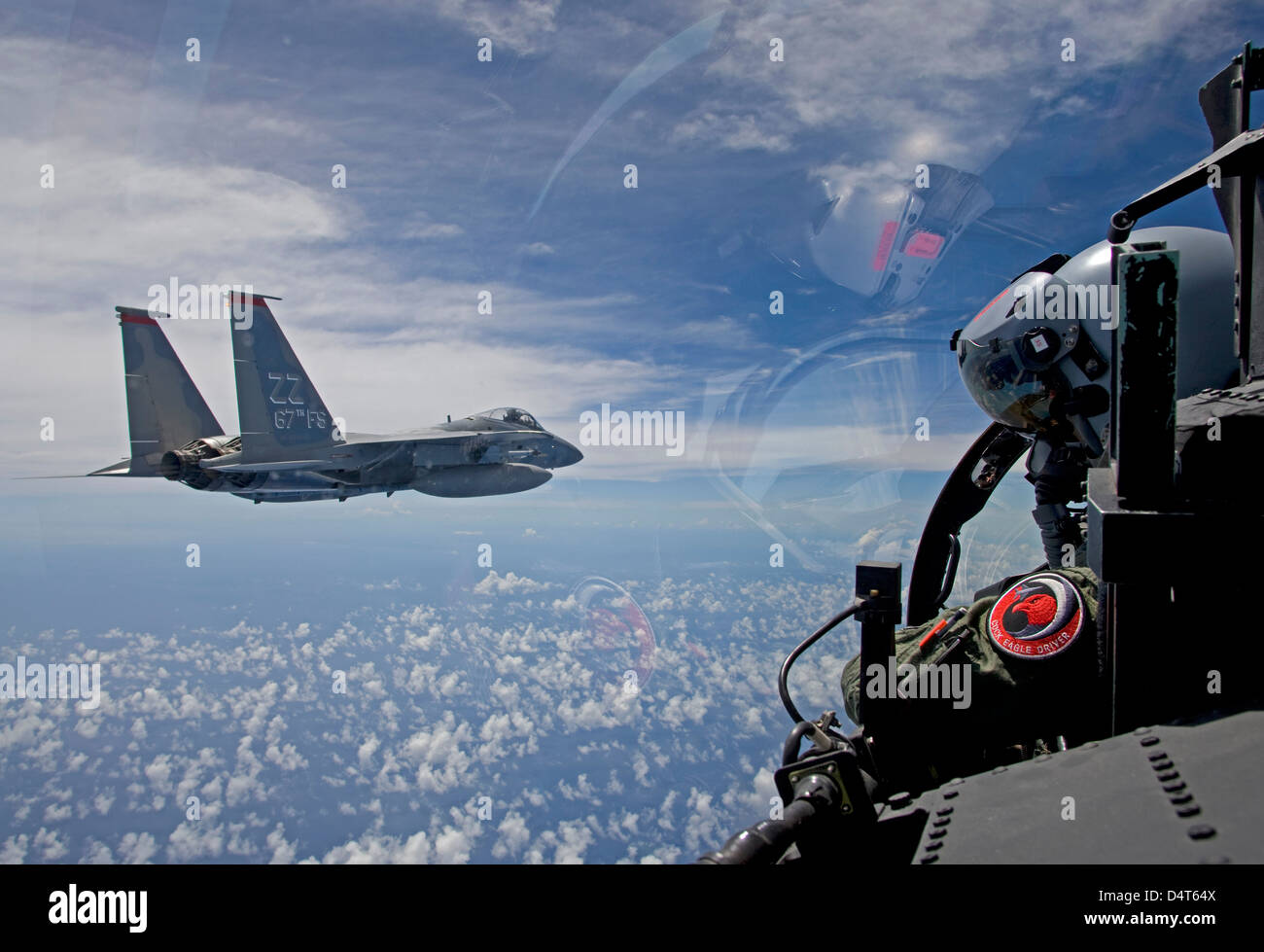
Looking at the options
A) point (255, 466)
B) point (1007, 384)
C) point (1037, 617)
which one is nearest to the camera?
point (1037, 617)

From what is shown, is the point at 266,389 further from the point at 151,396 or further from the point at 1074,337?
the point at 1074,337

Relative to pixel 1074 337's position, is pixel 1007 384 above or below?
below

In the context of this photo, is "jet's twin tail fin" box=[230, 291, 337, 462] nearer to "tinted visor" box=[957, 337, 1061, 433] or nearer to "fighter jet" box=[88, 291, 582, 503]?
"fighter jet" box=[88, 291, 582, 503]

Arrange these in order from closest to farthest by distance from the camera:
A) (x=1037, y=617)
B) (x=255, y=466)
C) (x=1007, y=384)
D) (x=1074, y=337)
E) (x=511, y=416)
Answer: (x=1037, y=617)
(x=1074, y=337)
(x=1007, y=384)
(x=255, y=466)
(x=511, y=416)

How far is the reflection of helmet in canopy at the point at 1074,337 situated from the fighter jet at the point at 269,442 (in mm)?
18704

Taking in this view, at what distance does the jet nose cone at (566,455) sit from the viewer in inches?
935

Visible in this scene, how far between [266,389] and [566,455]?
31.3ft

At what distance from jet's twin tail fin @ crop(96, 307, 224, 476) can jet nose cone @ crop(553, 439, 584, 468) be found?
1107cm

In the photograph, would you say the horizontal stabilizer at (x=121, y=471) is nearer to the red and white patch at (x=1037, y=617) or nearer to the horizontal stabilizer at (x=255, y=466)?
the horizontal stabilizer at (x=255, y=466)

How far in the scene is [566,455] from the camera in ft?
78.3

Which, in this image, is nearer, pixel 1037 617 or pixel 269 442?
pixel 1037 617

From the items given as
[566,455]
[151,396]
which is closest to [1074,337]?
[566,455]

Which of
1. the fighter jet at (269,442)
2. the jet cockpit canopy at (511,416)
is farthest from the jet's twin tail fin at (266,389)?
the jet cockpit canopy at (511,416)

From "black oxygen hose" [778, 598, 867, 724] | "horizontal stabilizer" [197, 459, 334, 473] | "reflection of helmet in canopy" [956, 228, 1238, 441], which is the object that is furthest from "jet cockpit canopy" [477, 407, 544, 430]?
A: "black oxygen hose" [778, 598, 867, 724]
